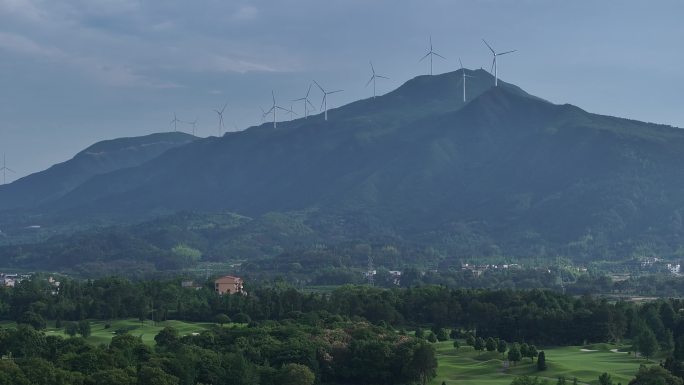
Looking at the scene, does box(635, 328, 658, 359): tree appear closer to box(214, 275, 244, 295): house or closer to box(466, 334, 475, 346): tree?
box(466, 334, 475, 346): tree

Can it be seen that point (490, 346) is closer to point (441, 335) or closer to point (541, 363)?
point (541, 363)

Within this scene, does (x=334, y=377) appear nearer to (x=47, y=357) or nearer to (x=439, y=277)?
(x=47, y=357)

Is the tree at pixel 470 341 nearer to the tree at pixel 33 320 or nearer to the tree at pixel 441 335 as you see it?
the tree at pixel 441 335

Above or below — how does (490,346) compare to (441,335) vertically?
below

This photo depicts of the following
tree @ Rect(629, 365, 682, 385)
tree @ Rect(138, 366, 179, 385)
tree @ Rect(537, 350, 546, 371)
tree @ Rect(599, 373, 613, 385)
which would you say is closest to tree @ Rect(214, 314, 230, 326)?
tree @ Rect(537, 350, 546, 371)

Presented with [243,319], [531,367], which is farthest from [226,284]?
[531,367]

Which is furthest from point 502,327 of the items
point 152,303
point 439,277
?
point 439,277

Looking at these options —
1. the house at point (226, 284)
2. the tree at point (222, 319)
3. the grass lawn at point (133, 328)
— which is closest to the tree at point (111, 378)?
the grass lawn at point (133, 328)
